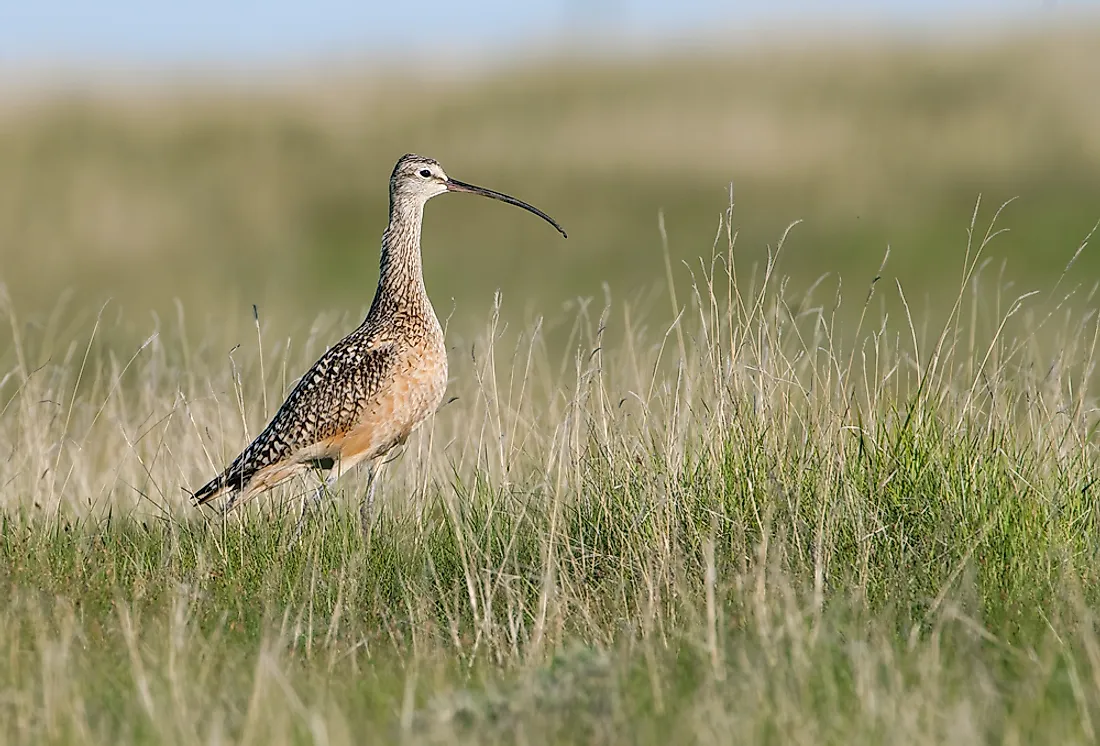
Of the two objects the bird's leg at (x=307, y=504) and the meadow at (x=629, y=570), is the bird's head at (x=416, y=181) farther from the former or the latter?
the bird's leg at (x=307, y=504)

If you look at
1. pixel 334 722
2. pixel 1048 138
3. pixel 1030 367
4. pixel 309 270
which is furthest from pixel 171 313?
pixel 334 722

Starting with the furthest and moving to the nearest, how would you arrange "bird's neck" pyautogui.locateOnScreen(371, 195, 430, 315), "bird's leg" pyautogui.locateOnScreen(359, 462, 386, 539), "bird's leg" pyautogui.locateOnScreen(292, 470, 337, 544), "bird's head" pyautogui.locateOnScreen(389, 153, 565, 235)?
1. "bird's head" pyautogui.locateOnScreen(389, 153, 565, 235)
2. "bird's neck" pyautogui.locateOnScreen(371, 195, 430, 315)
3. "bird's leg" pyautogui.locateOnScreen(359, 462, 386, 539)
4. "bird's leg" pyautogui.locateOnScreen(292, 470, 337, 544)

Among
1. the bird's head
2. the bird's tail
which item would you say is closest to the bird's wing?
the bird's tail

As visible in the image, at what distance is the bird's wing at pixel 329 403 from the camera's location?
668 centimetres

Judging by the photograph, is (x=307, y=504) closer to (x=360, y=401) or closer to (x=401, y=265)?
(x=360, y=401)

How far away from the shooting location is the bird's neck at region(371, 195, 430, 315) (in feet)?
23.0

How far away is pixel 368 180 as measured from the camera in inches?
928

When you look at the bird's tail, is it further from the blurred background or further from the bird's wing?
the blurred background

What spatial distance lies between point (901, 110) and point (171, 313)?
1139 centimetres

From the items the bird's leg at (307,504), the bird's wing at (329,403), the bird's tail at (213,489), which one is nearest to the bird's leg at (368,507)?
the bird's leg at (307,504)

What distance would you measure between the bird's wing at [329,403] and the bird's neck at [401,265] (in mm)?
309

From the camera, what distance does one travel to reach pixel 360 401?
6.70 m

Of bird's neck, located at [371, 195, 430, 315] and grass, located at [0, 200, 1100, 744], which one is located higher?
bird's neck, located at [371, 195, 430, 315]

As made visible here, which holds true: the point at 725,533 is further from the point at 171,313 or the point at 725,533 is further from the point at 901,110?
the point at 901,110
